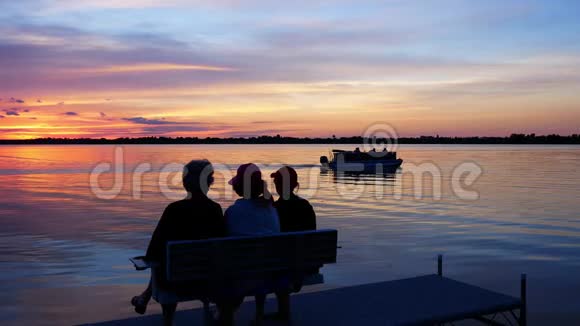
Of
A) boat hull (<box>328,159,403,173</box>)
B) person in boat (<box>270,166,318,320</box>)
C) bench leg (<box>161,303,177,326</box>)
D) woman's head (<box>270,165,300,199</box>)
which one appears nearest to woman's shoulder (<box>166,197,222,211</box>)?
woman's head (<box>270,165,300,199</box>)

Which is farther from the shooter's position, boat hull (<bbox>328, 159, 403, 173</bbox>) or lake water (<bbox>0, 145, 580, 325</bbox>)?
boat hull (<bbox>328, 159, 403, 173</bbox>)

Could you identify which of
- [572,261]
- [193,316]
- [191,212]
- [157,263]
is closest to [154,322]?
[193,316]

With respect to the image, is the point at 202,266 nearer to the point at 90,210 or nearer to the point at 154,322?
the point at 154,322

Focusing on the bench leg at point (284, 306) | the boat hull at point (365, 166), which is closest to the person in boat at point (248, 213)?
the bench leg at point (284, 306)

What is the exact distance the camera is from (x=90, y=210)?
25.3m

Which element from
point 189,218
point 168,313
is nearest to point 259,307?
point 168,313

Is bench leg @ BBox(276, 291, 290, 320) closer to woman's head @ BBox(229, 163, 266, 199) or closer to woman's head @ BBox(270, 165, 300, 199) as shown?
woman's head @ BBox(270, 165, 300, 199)

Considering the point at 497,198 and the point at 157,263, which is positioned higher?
the point at 157,263

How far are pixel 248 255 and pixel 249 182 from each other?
781 millimetres

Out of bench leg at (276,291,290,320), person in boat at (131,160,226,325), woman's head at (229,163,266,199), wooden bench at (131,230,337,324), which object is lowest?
bench leg at (276,291,290,320)

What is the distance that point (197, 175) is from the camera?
5.51 metres

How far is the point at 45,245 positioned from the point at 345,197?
18626 millimetres

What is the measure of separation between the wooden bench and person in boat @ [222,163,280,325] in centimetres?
19

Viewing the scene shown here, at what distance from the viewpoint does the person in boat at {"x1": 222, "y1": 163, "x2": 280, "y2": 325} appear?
593cm
